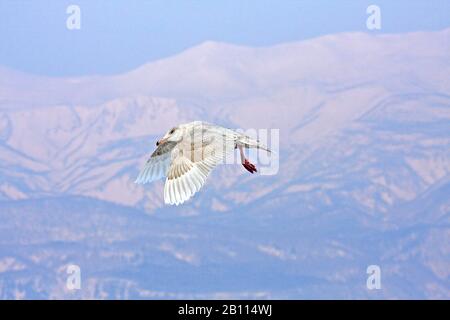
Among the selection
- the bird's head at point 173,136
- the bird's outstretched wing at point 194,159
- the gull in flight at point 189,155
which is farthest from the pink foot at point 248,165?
the bird's head at point 173,136

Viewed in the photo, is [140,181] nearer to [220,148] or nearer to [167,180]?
[167,180]

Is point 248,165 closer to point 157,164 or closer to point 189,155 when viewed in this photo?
point 189,155

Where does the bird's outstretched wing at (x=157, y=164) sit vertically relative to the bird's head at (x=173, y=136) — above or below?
below

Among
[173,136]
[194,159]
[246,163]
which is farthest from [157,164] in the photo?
[246,163]

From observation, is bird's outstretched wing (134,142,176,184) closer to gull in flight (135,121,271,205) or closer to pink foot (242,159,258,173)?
gull in flight (135,121,271,205)

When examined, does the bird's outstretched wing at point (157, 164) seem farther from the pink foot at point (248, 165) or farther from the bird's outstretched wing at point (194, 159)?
the pink foot at point (248, 165)

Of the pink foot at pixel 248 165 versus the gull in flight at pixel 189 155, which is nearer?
the gull in flight at pixel 189 155

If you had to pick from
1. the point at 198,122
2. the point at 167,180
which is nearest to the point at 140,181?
the point at 167,180

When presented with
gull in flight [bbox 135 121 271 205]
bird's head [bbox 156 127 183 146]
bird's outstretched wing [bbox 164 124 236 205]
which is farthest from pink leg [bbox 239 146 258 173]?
bird's head [bbox 156 127 183 146]
